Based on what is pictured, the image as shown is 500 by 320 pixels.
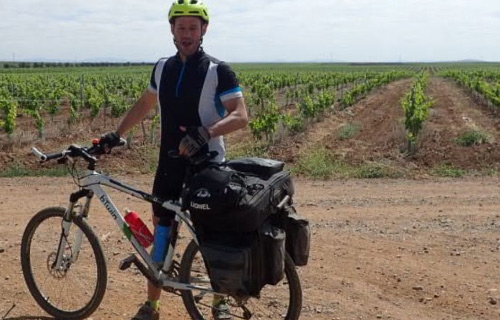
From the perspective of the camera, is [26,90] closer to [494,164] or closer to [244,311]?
[494,164]

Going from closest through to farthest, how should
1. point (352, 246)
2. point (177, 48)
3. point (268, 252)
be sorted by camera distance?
point (268, 252)
point (177, 48)
point (352, 246)

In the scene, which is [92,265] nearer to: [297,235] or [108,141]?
[108,141]

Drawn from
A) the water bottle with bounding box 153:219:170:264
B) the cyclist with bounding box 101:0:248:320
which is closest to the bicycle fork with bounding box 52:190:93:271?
the cyclist with bounding box 101:0:248:320

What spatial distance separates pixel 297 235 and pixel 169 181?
904 millimetres

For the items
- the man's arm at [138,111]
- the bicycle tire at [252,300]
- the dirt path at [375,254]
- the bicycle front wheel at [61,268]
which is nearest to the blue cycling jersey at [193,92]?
the man's arm at [138,111]

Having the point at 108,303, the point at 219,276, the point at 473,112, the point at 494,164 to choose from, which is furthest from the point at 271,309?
the point at 473,112

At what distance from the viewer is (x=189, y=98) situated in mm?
3439

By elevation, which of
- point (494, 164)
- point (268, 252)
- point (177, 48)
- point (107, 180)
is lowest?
point (494, 164)

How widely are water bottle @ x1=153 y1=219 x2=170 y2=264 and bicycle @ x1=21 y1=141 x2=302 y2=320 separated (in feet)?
0.16

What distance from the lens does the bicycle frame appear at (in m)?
3.47

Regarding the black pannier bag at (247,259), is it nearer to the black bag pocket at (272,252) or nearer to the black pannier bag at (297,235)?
the black bag pocket at (272,252)

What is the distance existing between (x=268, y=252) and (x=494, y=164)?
9195 millimetres

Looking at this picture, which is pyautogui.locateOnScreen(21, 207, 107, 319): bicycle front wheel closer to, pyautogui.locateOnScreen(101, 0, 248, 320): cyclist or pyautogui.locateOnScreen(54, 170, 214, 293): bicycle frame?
pyautogui.locateOnScreen(54, 170, 214, 293): bicycle frame

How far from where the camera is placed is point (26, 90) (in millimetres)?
27250
